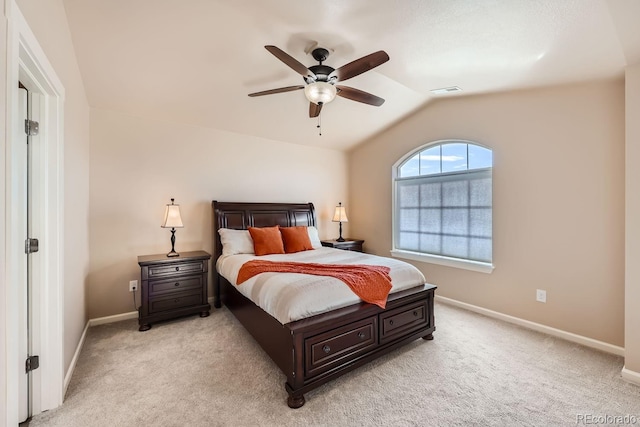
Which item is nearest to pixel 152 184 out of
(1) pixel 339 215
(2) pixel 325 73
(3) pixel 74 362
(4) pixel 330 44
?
(3) pixel 74 362

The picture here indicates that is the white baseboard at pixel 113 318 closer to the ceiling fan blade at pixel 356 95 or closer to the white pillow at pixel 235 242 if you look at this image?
the white pillow at pixel 235 242

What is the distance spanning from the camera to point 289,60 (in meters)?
2.05

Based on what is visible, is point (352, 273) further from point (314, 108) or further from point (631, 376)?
point (631, 376)

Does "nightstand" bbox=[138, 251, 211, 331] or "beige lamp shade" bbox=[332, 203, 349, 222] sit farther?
"beige lamp shade" bbox=[332, 203, 349, 222]

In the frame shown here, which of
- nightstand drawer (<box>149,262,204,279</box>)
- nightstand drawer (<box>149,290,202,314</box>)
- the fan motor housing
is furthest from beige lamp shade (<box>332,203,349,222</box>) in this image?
the fan motor housing

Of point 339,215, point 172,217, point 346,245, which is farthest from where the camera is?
point 339,215

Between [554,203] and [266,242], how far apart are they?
328 centimetres

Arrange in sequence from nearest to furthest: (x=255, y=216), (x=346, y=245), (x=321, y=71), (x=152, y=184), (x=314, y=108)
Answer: (x=321, y=71)
(x=314, y=108)
(x=152, y=184)
(x=255, y=216)
(x=346, y=245)

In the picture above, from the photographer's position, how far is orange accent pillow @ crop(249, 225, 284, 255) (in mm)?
3491

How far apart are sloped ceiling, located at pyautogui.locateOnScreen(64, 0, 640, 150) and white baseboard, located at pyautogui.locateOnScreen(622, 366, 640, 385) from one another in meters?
2.41

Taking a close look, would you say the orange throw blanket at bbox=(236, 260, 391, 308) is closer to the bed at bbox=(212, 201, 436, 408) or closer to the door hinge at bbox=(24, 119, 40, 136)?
the bed at bbox=(212, 201, 436, 408)

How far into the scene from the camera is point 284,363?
6.47 ft

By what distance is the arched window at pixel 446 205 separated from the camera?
3.47 metres

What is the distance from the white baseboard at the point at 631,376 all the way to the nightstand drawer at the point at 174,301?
405 cm
